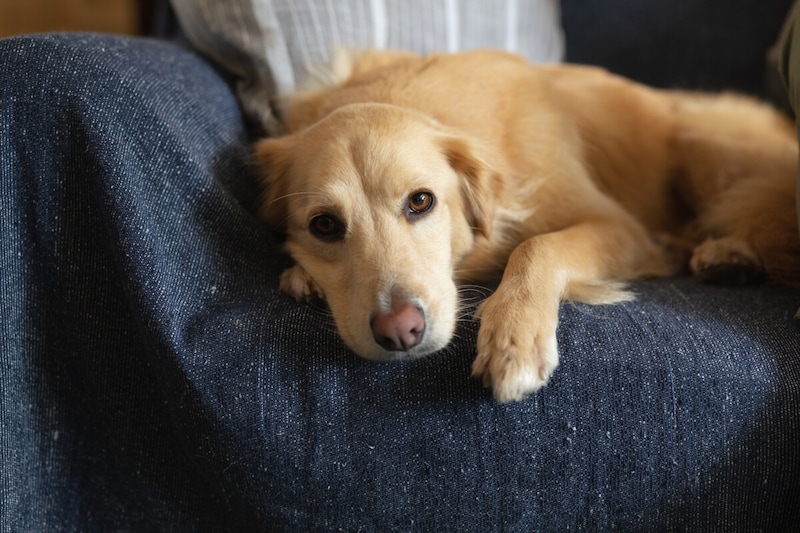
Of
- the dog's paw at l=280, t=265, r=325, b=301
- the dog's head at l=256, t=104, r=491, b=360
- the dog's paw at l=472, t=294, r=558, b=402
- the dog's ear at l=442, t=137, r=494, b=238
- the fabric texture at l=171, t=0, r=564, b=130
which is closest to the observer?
the dog's paw at l=472, t=294, r=558, b=402

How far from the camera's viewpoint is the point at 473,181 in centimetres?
161

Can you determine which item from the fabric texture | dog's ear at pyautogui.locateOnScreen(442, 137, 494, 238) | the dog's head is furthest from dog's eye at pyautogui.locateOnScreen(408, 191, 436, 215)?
the fabric texture

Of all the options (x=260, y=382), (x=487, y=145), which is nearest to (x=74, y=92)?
(x=260, y=382)

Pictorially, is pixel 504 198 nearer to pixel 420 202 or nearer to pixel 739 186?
pixel 420 202

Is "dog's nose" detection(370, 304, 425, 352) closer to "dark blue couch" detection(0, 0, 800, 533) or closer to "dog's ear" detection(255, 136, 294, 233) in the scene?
"dark blue couch" detection(0, 0, 800, 533)

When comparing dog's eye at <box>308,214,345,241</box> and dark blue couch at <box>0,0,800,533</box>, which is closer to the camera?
dark blue couch at <box>0,0,800,533</box>

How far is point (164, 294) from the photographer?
4.18 feet

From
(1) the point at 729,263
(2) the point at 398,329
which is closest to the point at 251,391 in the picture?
(2) the point at 398,329

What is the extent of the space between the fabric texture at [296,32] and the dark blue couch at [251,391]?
539mm

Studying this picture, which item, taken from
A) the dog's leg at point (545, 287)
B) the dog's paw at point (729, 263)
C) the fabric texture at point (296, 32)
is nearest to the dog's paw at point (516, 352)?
the dog's leg at point (545, 287)

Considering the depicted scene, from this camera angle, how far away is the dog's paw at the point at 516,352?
1.14 meters

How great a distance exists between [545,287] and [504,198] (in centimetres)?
38

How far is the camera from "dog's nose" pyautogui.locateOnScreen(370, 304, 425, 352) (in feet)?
3.93

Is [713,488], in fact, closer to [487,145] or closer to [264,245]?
[487,145]
